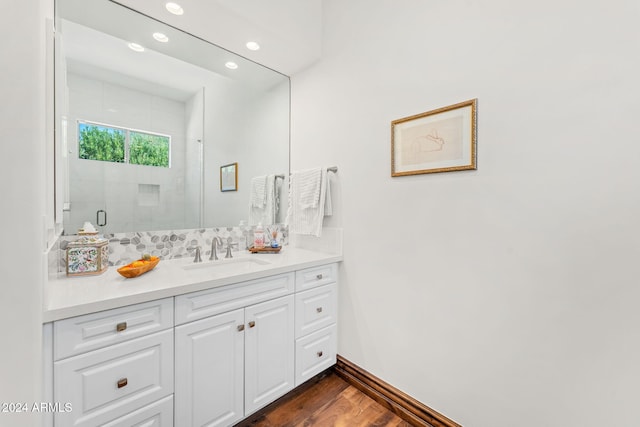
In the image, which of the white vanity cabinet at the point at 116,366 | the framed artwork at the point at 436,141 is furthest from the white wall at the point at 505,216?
the white vanity cabinet at the point at 116,366

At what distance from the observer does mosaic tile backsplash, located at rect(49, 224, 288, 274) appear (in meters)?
1.53

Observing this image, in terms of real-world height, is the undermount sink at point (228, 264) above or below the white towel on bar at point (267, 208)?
below

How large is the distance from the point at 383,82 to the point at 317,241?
1.20 meters

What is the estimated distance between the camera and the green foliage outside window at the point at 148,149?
1602 millimetres

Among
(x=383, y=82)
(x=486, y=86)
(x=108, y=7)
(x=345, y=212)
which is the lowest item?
(x=345, y=212)

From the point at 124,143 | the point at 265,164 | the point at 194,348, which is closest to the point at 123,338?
the point at 194,348

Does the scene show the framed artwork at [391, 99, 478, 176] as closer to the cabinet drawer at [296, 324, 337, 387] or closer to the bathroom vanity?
the bathroom vanity

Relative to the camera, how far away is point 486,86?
1.25 meters

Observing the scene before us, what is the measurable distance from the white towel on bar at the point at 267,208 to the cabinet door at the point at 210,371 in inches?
35.9

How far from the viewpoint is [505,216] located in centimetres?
121

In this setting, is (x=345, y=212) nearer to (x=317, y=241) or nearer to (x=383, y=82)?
(x=317, y=241)

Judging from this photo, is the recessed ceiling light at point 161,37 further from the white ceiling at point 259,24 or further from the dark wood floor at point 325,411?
the dark wood floor at point 325,411

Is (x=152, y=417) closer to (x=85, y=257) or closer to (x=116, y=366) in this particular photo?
(x=116, y=366)

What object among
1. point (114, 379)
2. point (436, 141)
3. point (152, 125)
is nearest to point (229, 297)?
point (114, 379)
